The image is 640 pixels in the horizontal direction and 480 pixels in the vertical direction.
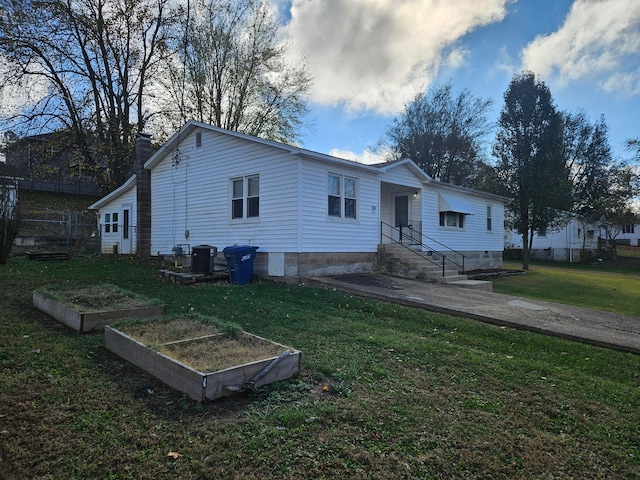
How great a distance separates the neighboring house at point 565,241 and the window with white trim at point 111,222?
97.7 feet

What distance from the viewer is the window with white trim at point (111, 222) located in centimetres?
1964

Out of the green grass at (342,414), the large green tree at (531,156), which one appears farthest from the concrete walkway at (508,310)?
the large green tree at (531,156)

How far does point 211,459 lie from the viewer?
8.16 feet

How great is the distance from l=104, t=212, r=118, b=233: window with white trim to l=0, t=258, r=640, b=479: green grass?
1524 cm

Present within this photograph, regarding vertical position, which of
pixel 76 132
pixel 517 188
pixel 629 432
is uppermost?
pixel 76 132

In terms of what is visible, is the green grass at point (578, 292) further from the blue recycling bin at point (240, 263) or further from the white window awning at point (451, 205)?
the blue recycling bin at point (240, 263)

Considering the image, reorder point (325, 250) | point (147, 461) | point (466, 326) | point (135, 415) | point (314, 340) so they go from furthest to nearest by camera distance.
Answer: point (325, 250) → point (466, 326) → point (314, 340) → point (135, 415) → point (147, 461)

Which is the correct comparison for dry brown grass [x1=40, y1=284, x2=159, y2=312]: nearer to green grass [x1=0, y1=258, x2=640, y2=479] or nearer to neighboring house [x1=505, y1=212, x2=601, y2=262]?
green grass [x1=0, y1=258, x2=640, y2=479]

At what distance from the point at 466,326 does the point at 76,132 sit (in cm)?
1903

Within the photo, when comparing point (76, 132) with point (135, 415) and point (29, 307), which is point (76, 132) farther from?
point (135, 415)

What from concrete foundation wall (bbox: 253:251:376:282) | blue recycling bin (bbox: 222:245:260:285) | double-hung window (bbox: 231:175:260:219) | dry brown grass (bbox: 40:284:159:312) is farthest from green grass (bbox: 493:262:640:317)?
dry brown grass (bbox: 40:284:159:312)

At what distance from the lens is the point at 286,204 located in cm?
1096

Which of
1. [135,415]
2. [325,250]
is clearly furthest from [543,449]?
[325,250]

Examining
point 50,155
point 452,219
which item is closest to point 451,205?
point 452,219
